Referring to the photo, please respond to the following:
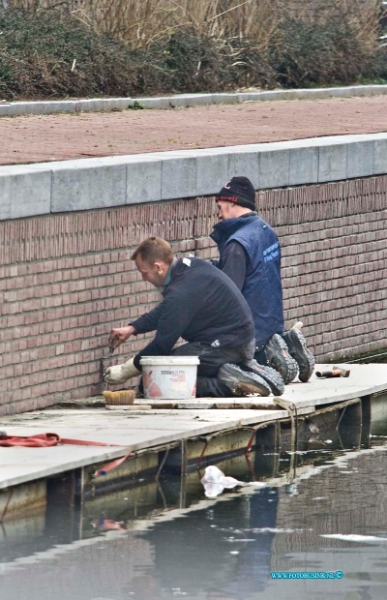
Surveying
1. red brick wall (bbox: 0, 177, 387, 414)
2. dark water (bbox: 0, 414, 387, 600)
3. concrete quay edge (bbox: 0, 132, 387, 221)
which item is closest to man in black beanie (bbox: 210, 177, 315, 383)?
concrete quay edge (bbox: 0, 132, 387, 221)

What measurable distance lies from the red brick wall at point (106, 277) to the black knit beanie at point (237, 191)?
0.56 meters

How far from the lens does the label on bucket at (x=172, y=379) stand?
9.68 meters

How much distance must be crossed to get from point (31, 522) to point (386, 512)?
1.77 m

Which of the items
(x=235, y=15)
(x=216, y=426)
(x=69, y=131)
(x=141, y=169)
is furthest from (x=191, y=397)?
(x=235, y=15)

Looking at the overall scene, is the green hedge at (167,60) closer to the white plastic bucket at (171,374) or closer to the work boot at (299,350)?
the work boot at (299,350)

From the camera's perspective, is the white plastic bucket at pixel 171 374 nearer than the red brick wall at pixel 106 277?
No

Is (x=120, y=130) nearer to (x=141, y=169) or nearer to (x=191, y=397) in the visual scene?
(x=141, y=169)

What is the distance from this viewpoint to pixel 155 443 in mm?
8484

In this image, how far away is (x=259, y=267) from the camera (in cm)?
1043

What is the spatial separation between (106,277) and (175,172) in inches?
36.7

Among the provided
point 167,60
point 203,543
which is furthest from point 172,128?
point 203,543

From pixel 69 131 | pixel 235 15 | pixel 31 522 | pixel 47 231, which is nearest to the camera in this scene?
pixel 31 522

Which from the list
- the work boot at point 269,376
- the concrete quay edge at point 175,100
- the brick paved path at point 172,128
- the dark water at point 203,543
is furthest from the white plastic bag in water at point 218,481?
the concrete quay edge at point 175,100

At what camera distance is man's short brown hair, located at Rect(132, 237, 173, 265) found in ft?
31.8
